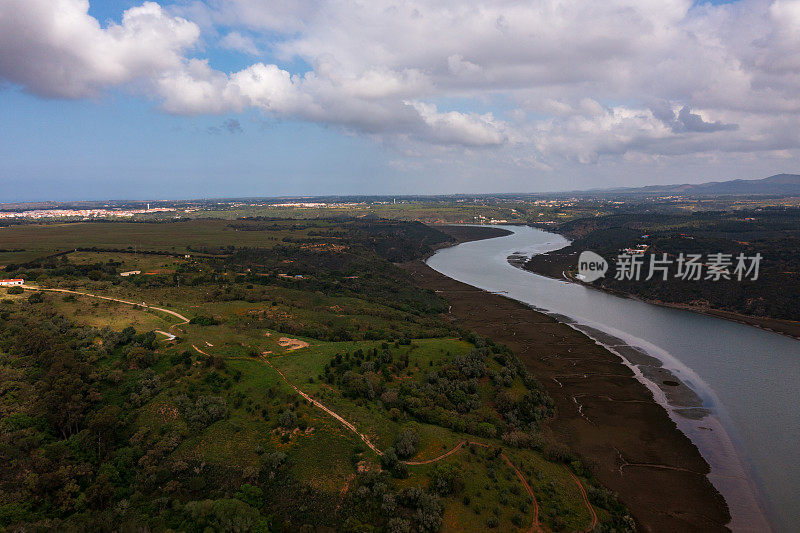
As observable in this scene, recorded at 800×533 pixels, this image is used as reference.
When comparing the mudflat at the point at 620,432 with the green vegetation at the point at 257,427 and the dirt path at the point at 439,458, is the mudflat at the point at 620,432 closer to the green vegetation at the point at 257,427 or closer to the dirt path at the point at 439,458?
the green vegetation at the point at 257,427

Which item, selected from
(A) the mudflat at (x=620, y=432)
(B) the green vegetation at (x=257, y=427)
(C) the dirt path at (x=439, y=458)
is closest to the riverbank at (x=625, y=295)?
(A) the mudflat at (x=620, y=432)

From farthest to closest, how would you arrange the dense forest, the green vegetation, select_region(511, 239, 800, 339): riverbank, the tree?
1. the dense forest
2. select_region(511, 239, 800, 339): riverbank
3. the tree
4. the green vegetation

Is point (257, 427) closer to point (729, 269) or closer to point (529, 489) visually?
point (529, 489)

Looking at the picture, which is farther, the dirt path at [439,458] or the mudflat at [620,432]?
the mudflat at [620,432]

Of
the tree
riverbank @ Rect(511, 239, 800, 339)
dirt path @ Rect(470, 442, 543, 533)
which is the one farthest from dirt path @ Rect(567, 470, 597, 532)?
riverbank @ Rect(511, 239, 800, 339)

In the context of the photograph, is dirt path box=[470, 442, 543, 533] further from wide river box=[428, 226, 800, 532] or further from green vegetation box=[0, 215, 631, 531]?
wide river box=[428, 226, 800, 532]

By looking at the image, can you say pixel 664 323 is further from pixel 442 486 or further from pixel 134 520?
pixel 134 520
